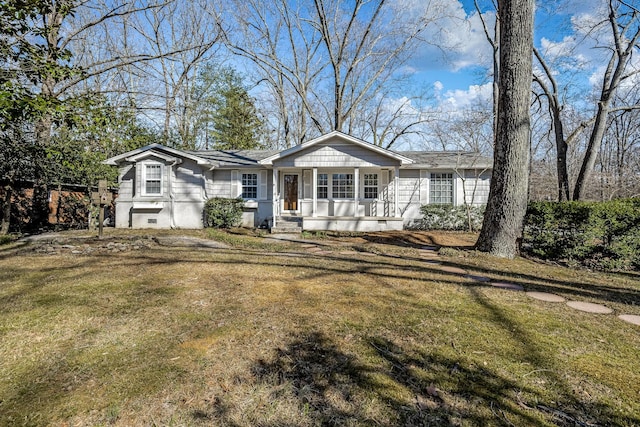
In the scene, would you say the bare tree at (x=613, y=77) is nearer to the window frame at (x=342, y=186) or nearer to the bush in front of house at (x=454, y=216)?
the bush in front of house at (x=454, y=216)

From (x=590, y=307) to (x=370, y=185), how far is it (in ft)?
35.7

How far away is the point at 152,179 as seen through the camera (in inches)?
513

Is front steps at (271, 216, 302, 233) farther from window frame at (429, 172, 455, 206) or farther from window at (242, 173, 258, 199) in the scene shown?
window frame at (429, 172, 455, 206)

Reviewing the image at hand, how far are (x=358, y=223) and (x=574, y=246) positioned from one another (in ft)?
23.7

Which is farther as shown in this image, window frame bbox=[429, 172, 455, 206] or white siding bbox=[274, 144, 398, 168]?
window frame bbox=[429, 172, 455, 206]

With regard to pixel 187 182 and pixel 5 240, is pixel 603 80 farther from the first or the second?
pixel 5 240

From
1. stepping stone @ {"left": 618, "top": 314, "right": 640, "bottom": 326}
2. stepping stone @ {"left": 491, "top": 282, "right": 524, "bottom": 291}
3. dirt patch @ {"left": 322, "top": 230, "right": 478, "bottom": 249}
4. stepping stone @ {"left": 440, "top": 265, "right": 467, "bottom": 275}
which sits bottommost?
stepping stone @ {"left": 618, "top": 314, "right": 640, "bottom": 326}

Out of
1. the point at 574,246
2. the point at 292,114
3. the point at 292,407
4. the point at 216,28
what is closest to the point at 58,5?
the point at 292,407

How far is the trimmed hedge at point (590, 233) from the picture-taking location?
658 centimetres

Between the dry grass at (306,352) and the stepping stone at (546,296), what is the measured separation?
19 cm

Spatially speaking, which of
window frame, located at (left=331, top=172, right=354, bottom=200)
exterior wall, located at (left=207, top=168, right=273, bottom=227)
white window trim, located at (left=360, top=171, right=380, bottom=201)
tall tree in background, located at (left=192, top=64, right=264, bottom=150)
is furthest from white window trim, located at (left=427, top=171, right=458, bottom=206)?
tall tree in background, located at (left=192, top=64, right=264, bottom=150)

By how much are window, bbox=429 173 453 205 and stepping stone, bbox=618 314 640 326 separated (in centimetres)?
1050

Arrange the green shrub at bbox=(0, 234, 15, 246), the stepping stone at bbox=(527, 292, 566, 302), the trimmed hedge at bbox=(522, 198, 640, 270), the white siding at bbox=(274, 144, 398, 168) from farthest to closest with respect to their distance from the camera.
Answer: the white siding at bbox=(274, 144, 398, 168), the green shrub at bbox=(0, 234, 15, 246), the trimmed hedge at bbox=(522, 198, 640, 270), the stepping stone at bbox=(527, 292, 566, 302)

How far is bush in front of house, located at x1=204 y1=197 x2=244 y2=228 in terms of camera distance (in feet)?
43.1
